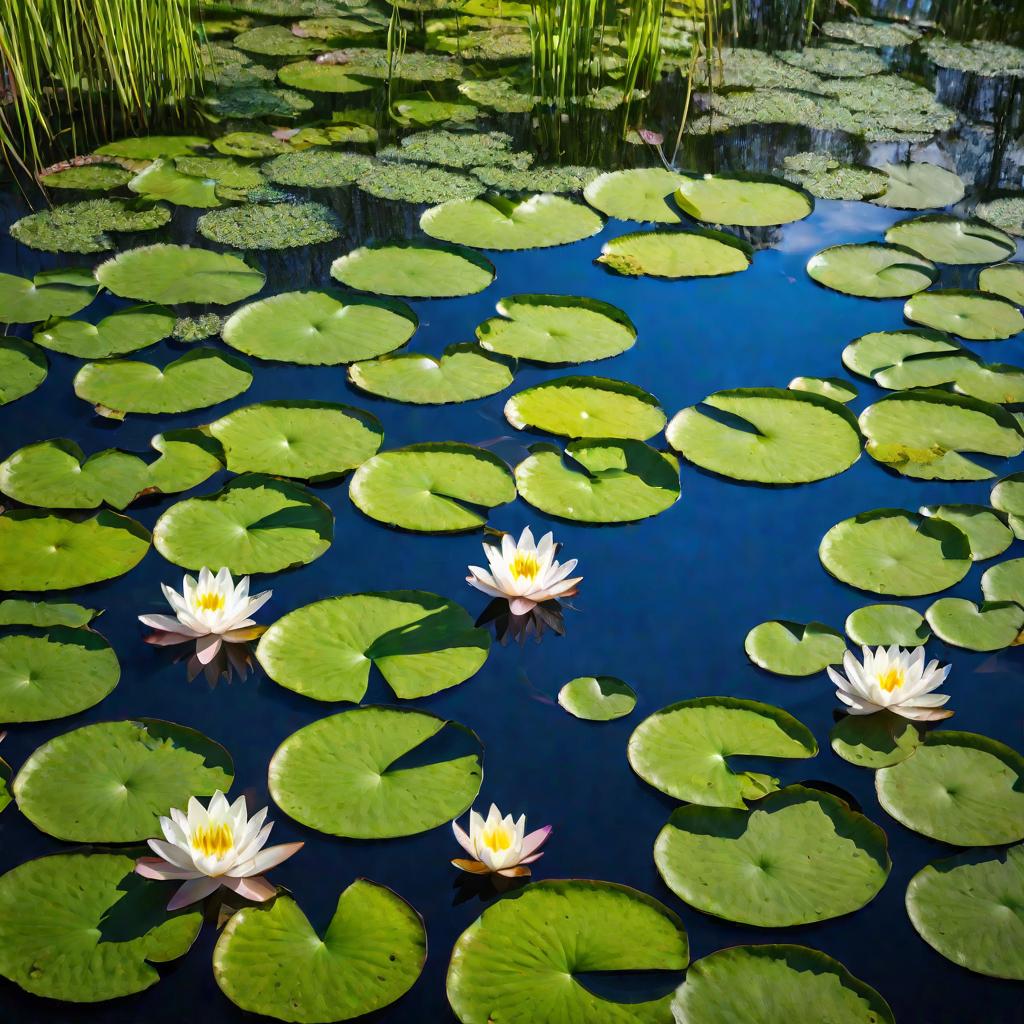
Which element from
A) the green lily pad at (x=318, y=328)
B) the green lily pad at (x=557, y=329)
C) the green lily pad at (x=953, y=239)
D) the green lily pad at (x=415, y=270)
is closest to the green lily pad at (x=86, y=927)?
the green lily pad at (x=318, y=328)

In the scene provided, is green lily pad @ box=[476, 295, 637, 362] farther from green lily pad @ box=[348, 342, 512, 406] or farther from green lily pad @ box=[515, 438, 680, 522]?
green lily pad @ box=[515, 438, 680, 522]

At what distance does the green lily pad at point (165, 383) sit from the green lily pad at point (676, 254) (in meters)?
1.41

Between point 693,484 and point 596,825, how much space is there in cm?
108

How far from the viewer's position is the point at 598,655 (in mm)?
2150

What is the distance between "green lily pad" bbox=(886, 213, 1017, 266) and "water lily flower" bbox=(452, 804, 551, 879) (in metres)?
2.83

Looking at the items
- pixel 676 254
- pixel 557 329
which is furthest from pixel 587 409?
pixel 676 254

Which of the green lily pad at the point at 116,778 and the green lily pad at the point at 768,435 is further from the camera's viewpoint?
the green lily pad at the point at 768,435

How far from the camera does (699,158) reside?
441 centimetres

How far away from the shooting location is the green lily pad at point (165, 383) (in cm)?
277

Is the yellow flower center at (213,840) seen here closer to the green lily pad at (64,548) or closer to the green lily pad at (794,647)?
the green lily pad at (64,548)

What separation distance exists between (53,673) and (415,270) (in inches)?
74.3

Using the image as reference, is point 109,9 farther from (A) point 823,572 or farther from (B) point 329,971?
(B) point 329,971

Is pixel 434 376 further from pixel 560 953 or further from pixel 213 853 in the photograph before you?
pixel 560 953

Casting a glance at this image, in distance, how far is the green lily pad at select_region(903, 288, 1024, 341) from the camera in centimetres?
325
